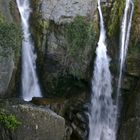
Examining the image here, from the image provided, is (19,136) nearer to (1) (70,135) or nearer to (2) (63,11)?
(1) (70,135)

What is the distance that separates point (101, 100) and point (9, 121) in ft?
29.9

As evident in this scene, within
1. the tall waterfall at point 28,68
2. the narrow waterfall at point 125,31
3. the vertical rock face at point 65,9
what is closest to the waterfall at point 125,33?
the narrow waterfall at point 125,31

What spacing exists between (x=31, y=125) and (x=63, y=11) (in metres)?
9.17

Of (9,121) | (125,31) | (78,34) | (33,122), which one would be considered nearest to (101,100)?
(78,34)

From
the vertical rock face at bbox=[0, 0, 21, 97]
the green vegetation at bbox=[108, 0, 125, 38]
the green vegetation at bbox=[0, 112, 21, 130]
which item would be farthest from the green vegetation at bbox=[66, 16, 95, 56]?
the green vegetation at bbox=[0, 112, 21, 130]

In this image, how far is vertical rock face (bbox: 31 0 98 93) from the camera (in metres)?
26.1

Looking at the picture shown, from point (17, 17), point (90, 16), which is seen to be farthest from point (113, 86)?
point (17, 17)

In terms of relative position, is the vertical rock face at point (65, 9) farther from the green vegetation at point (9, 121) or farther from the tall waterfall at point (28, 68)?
the green vegetation at point (9, 121)

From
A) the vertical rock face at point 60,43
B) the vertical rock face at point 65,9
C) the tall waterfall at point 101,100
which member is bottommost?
the tall waterfall at point 101,100

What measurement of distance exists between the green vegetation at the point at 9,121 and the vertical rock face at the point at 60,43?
7595 mm

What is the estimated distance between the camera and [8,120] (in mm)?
18391

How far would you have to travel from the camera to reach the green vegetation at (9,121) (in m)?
18.2

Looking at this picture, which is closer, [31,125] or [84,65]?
[31,125]

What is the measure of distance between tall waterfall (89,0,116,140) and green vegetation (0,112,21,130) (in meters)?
7.45
